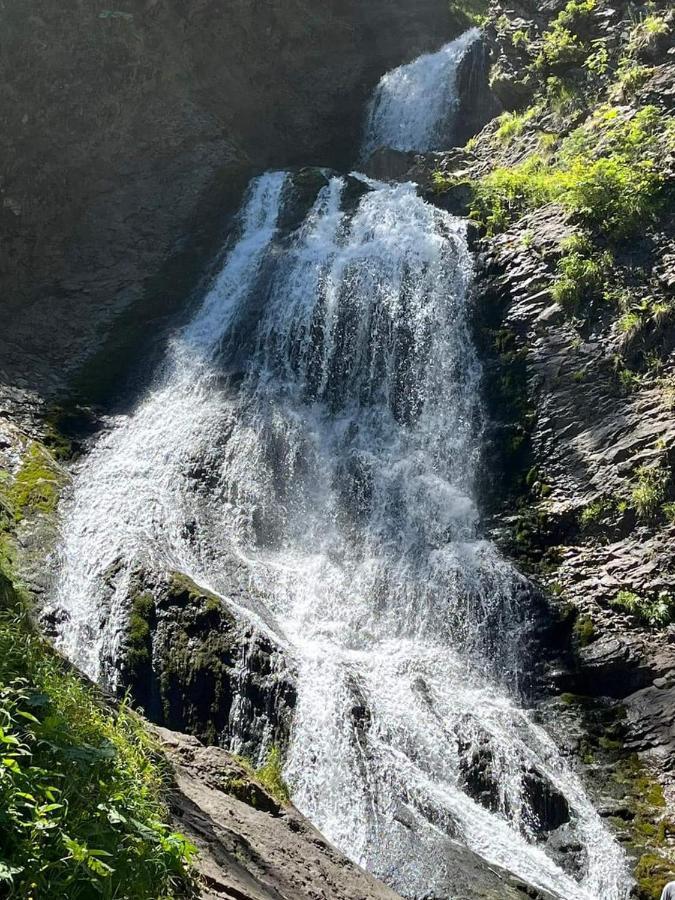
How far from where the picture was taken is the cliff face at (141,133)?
667 inches

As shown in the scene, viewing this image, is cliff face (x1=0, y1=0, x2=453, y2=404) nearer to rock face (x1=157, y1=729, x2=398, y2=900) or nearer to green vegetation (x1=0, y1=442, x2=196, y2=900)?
rock face (x1=157, y1=729, x2=398, y2=900)

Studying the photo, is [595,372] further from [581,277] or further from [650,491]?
[650,491]

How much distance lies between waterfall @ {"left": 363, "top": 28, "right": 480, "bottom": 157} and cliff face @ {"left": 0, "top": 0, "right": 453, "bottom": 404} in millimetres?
844

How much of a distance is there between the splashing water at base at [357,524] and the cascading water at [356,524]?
29mm

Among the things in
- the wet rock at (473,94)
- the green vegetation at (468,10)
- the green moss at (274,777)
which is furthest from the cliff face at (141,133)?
the green moss at (274,777)

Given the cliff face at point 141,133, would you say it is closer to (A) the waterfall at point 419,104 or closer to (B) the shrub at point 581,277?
(A) the waterfall at point 419,104

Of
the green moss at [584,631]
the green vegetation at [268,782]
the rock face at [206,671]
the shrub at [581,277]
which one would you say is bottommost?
the green vegetation at [268,782]

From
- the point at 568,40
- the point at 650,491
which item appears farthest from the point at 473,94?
the point at 650,491

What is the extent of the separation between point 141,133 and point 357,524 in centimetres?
1348

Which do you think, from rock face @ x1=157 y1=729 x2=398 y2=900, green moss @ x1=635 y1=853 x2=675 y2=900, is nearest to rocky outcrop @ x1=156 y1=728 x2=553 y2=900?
rock face @ x1=157 y1=729 x2=398 y2=900

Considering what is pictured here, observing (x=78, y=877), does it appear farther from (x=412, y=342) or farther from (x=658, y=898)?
(x=412, y=342)

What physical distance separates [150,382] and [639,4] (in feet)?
46.0

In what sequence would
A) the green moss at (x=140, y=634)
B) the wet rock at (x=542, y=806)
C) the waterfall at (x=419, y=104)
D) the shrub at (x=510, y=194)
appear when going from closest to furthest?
1. the wet rock at (x=542, y=806)
2. the green moss at (x=140, y=634)
3. the shrub at (x=510, y=194)
4. the waterfall at (x=419, y=104)

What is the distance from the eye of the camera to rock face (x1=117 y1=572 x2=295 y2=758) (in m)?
8.66
